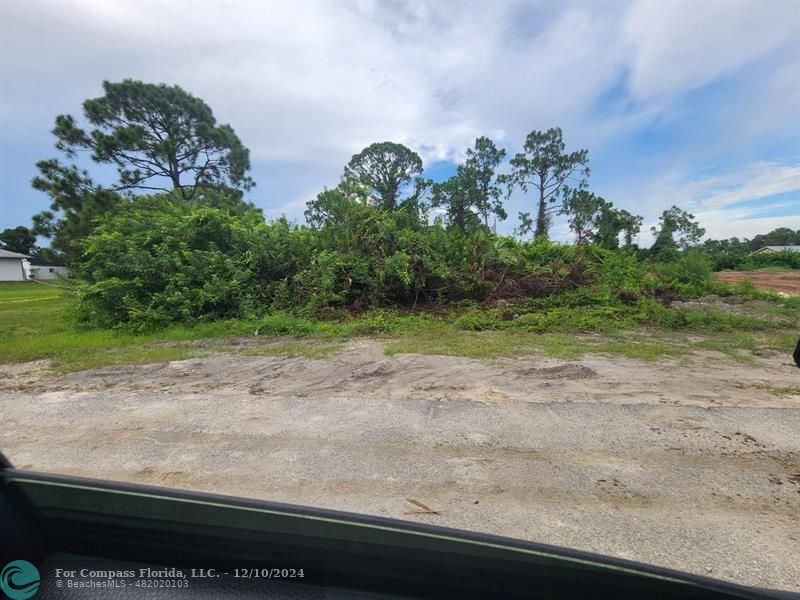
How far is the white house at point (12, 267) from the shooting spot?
43.2 m

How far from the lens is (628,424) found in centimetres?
388

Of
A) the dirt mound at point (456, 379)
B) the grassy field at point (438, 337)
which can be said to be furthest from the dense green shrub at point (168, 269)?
the dirt mound at point (456, 379)

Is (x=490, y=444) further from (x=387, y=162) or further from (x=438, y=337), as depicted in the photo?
(x=387, y=162)

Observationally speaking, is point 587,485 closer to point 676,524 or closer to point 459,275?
point 676,524

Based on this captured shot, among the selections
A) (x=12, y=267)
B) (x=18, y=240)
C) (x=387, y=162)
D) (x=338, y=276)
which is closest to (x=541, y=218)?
(x=387, y=162)

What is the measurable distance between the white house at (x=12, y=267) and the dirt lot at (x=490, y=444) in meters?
53.6

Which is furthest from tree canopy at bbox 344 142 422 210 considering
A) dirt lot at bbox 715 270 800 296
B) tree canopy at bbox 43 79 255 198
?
dirt lot at bbox 715 270 800 296

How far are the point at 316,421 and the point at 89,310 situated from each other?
1029 centimetres

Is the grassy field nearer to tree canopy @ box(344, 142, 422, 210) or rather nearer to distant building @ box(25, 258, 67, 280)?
tree canopy @ box(344, 142, 422, 210)

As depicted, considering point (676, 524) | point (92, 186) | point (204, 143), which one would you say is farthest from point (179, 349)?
point (204, 143)

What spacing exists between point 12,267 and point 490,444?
60.9m

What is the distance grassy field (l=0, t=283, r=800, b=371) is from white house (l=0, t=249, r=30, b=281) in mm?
45884

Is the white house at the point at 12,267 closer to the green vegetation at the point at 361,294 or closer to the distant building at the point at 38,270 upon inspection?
the distant building at the point at 38,270

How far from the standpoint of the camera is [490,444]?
3.51 metres
